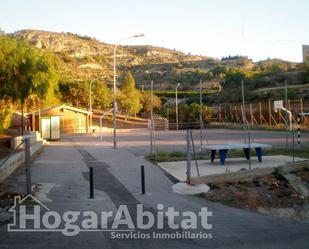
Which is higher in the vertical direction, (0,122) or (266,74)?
(266,74)

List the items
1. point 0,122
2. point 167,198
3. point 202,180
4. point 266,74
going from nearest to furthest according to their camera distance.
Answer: point 167,198 → point 202,180 → point 0,122 → point 266,74

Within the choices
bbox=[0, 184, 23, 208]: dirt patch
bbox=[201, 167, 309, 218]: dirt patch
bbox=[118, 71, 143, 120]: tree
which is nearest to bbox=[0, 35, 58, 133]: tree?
bbox=[0, 184, 23, 208]: dirt patch

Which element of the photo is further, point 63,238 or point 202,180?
point 202,180

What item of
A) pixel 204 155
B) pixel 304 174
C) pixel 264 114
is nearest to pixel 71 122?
pixel 264 114

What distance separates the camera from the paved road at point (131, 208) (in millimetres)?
7684

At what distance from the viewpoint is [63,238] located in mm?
7820

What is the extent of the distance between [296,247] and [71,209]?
495 centimetres

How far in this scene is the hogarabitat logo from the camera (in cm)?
832

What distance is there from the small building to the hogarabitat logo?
3115cm

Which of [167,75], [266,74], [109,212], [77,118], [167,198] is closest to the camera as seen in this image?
[109,212]

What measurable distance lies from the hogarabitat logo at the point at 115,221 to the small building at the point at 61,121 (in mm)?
31151

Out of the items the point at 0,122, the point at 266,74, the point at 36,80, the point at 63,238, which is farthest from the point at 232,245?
the point at 266,74

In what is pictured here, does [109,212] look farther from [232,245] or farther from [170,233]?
[232,245]

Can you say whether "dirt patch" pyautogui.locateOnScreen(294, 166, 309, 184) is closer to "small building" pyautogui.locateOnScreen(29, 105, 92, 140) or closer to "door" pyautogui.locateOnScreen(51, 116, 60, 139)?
"small building" pyautogui.locateOnScreen(29, 105, 92, 140)
